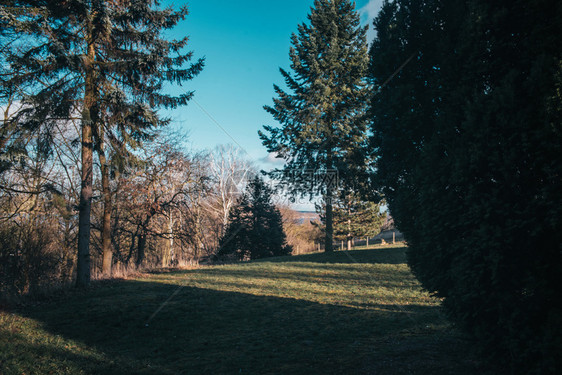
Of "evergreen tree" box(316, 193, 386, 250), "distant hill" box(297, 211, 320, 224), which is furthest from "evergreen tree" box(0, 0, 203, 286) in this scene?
"distant hill" box(297, 211, 320, 224)

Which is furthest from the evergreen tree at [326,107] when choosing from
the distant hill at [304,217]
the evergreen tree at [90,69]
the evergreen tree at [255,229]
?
the distant hill at [304,217]

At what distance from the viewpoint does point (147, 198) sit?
16.2 metres

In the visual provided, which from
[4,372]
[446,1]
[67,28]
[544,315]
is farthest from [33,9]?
[544,315]

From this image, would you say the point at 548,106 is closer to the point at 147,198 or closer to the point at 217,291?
the point at 217,291

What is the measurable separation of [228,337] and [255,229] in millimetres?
19730

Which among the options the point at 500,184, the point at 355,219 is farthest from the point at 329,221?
the point at 500,184

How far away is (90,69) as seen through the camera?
990cm

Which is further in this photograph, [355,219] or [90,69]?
[355,219]

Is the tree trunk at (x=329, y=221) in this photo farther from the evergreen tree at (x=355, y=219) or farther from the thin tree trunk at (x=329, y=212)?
the evergreen tree at (x=355, y=219)

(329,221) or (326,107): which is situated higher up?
(326,107)

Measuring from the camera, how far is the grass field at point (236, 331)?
159 inches

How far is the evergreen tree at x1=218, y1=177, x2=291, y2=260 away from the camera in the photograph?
24953mm

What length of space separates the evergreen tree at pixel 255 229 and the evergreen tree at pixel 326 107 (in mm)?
4879

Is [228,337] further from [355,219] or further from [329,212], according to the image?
[355,219]
